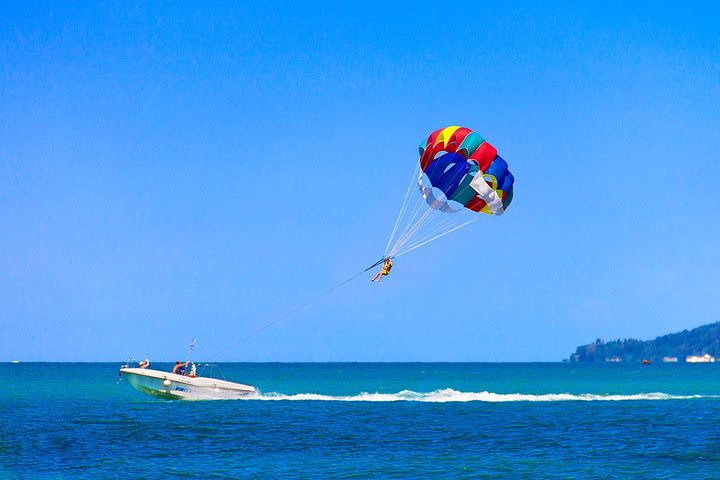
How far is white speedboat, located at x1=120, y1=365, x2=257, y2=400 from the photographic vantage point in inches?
1534

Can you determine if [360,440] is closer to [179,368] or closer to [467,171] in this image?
[467,171]

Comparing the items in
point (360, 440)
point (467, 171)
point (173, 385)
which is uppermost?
point (467, 171)

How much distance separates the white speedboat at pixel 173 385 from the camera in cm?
3897

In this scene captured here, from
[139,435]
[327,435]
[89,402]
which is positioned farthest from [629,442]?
[89,402]

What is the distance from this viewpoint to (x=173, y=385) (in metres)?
Result: 39.0

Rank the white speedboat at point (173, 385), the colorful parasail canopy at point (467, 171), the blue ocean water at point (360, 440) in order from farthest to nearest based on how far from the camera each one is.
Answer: the white speedboat at point (173, 385)
the colorful parasail canopy at point (467, 171)
the blue ocean water at point (360, 440)

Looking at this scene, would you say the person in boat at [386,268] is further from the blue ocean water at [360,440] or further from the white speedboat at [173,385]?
the white speedboat at [173,385]

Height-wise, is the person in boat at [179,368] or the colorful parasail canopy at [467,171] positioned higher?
the colorful parasail canopy at [467,171]

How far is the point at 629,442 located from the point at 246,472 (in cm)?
1172

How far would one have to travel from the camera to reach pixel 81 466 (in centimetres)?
2188

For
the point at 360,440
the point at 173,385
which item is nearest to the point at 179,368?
the point at 173,385

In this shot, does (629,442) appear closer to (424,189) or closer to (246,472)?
(424,189)

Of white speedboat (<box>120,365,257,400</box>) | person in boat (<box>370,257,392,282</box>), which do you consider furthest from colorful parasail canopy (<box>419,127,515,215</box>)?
white speedboat (<box>120,365,257,400</box>)

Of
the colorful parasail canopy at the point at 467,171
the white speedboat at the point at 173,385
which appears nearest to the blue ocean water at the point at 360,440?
the white speedboat at the point at 173,385
